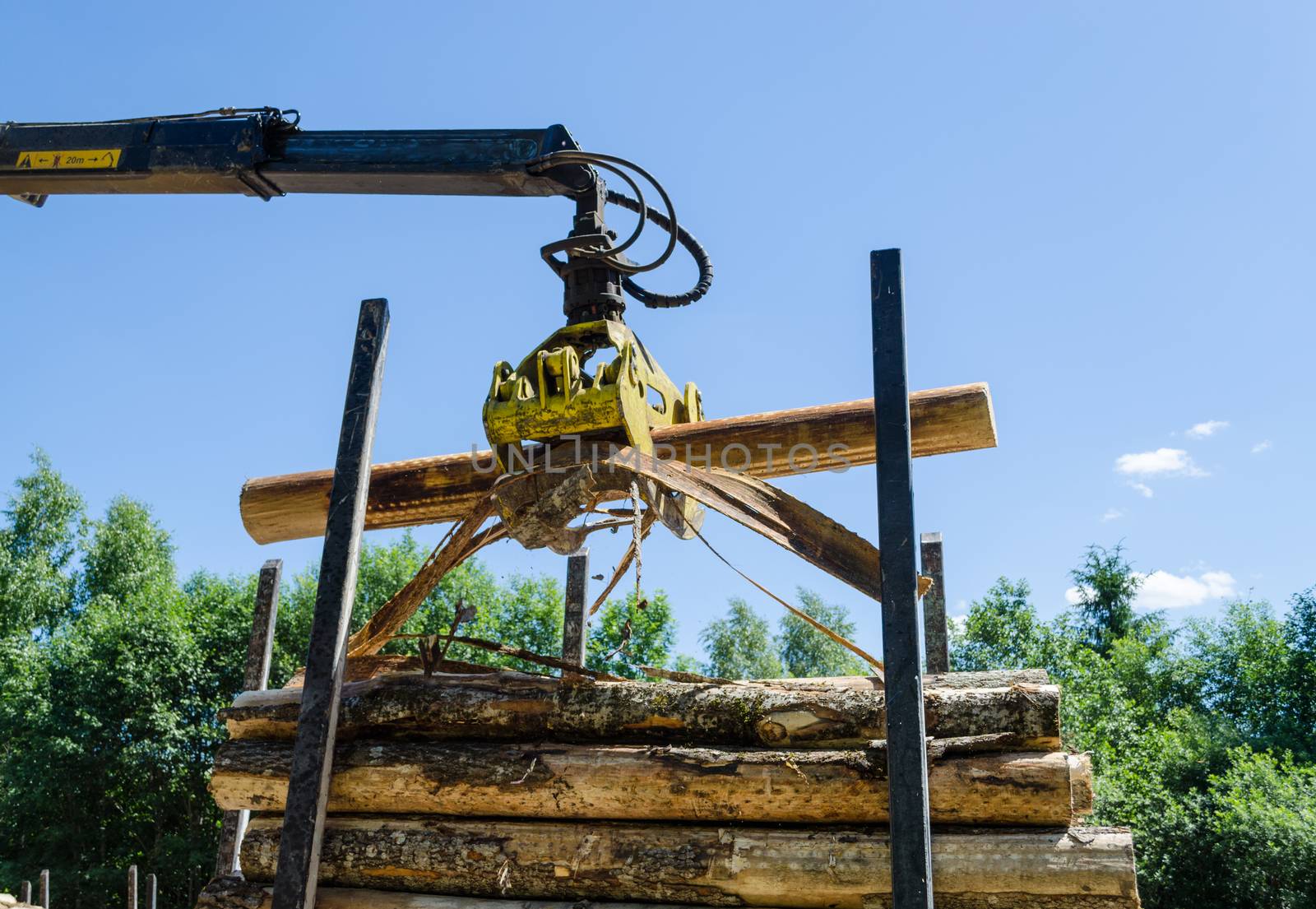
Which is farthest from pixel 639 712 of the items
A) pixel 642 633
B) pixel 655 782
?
pixel 642 633

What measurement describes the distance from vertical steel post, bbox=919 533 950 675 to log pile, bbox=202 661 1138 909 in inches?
79.4

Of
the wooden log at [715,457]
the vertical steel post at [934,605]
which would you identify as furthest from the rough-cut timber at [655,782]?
the vertical steel post at [934,605]

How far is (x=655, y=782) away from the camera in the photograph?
3.95 m

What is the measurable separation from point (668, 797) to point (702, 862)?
265mm

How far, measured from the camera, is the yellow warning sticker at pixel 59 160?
20.5 ft

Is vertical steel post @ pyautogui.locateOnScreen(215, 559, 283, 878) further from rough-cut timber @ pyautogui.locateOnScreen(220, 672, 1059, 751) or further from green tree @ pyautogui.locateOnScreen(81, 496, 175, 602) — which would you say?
green tree @ pyautogui.locateOnScreen(81, 496, 175, 602)

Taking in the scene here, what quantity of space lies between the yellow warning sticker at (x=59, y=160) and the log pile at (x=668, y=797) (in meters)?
3.73

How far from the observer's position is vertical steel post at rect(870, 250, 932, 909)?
3.27 meters

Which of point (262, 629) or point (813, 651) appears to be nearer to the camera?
point (262, 629)

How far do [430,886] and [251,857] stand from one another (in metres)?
0.79

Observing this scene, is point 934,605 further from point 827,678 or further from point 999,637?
point 999,637

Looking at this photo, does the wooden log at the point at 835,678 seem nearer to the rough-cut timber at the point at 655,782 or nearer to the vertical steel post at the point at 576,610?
the rough-cut timber at the point at 655,782

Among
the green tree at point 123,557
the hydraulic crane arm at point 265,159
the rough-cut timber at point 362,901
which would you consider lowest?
the rough-cut timber at point 362,901

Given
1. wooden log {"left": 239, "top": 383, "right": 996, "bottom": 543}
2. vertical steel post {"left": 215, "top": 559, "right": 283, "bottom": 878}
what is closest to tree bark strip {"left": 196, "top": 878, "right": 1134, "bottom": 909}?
wooden log {"left": 239, "top": 383, "right": 996, "bottom": 543}
